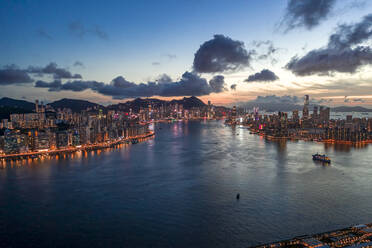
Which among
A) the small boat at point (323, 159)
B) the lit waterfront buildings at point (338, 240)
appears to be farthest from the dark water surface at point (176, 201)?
the lit waterfront buildings at point (338, 240)

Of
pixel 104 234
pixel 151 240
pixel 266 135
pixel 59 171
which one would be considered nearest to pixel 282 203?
pixel 151 240

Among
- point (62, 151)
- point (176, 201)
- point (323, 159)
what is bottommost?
point (323, 159)

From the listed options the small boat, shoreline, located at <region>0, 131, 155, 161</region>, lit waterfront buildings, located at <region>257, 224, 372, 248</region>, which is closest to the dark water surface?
the small boat

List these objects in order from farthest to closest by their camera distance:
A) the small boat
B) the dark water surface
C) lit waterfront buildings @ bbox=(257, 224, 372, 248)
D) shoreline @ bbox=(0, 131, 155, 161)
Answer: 1. shoreline @ bbox=(0, 131, 155, 161)
2. the small boat
3. the dark water surface
4. lit waterfront buildings @ bbox=(257, 224, 372, 248)

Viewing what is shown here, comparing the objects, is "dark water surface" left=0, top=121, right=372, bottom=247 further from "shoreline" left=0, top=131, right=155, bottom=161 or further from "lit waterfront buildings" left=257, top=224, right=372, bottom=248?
"shoreline" left=0, top=131, right=155, bottom=161

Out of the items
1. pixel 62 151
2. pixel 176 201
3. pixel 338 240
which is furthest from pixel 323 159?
pixel 62 151

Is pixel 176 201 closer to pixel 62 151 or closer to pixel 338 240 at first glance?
pixel 338 240

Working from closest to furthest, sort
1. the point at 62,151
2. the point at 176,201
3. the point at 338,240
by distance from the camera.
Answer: the point at 338,240, the point at 176,201, the point at 62,151

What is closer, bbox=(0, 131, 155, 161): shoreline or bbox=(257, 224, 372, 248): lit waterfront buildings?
bbox=(257, 224, 372, 248): lit waterfront buildings

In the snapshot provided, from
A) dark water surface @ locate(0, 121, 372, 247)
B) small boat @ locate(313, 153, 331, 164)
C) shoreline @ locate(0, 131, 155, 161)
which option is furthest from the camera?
shoreline @ locate(0, 131, 155, 161)
